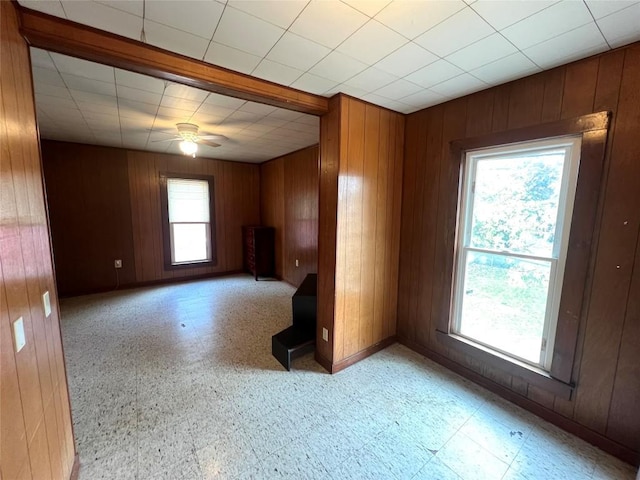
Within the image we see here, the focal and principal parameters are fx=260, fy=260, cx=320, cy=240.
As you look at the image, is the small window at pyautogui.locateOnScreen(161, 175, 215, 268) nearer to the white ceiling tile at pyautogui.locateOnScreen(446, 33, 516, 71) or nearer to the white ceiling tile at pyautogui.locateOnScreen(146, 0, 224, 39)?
the white ceiling tile at pyautogui.locateOnScreen(146, 0, 224, 39)

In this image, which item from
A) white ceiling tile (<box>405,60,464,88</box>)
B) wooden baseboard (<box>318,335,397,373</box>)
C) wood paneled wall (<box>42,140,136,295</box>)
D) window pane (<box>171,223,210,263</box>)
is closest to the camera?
white ceiling tile (<box>405,60,464,88</box>)

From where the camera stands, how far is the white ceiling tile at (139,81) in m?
1.93

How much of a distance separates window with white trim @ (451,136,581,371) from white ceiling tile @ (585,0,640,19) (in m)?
0.71

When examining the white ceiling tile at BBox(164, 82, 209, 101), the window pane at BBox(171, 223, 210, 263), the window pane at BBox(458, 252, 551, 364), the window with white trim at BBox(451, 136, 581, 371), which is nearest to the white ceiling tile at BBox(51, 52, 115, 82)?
the white ceiling tile at BBox(164, 82, 209, 101)

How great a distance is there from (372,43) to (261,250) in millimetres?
4396

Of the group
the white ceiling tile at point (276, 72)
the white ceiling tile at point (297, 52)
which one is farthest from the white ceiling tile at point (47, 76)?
the white ceiling tile at point (297, 52)

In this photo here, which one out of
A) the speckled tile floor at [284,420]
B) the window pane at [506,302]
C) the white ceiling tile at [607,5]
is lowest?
the speckled tile floor at [284,420]

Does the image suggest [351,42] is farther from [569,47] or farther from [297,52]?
[569,47]

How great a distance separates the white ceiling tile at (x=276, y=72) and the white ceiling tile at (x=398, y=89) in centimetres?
71

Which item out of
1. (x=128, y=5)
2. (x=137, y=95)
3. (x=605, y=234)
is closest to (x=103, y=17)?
(x=128, y=5)

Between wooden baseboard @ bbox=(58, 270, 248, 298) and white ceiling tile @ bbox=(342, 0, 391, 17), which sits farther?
wooden baseboard @ bbox=(58, 270, 248, 298)

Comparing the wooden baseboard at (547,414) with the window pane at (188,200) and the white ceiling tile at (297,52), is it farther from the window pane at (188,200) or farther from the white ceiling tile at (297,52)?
the window pane at (188,200)

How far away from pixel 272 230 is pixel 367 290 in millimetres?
3339

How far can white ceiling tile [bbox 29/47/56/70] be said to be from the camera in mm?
1634
